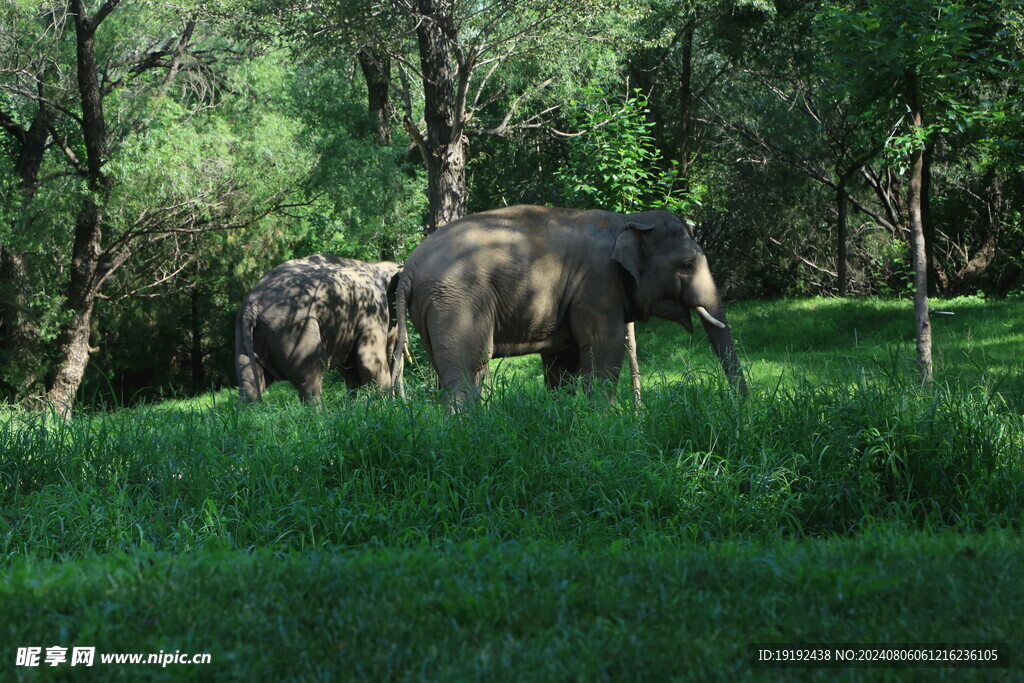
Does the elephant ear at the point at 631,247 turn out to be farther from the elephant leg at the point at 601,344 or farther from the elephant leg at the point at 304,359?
the elephant leg at the point at 304,359

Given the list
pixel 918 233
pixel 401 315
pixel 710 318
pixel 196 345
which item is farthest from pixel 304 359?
pixel 196 345

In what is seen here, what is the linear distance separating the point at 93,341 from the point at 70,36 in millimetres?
7696

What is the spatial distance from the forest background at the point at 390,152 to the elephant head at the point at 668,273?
263 centimetres

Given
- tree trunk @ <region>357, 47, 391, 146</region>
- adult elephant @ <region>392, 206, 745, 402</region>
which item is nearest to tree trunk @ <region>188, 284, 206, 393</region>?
tree trunk @ <region>357, 47, 391, 146</region>

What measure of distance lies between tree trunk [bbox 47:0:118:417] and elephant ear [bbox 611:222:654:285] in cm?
1277

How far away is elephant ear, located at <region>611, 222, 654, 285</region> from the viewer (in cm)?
1022

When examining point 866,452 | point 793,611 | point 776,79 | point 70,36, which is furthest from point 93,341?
point 793,611

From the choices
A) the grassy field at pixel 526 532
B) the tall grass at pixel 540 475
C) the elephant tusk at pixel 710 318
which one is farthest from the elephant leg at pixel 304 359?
the elephant tusk at pixel 710 318

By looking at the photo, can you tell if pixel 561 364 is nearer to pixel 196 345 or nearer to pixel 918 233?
pixel 918 233

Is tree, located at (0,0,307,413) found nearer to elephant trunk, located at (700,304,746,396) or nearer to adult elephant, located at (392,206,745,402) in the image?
adult elephant, located at (392,206,745,402)

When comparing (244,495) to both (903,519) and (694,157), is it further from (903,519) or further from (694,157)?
(694,157)

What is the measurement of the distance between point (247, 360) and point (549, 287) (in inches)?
180

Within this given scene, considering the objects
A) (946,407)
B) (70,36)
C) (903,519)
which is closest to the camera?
(903,519)

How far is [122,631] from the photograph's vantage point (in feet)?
14.2
